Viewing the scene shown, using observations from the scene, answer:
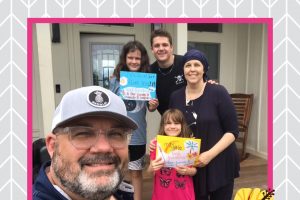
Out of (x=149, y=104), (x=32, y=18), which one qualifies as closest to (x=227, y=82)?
(x=149, y=104)

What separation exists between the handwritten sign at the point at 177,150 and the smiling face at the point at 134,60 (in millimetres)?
470

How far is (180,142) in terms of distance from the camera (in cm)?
130

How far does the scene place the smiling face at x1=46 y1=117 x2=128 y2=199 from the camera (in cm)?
73

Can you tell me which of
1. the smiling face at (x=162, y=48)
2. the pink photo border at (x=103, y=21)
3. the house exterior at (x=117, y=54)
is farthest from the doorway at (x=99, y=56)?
the pink photo border at (x=103, y=21)

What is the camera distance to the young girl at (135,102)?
5.13 feet

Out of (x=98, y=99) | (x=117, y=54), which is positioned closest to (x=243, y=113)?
A: (x=117, y=54)

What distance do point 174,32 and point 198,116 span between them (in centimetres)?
115

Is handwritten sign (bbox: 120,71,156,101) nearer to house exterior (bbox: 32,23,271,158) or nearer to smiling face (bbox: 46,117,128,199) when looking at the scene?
house exterior (bbox: 32,23,271,158)

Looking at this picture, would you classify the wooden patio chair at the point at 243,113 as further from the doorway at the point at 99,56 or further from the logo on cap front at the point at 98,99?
the logo on cap front at the point at 98,99

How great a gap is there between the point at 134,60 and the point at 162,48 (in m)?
0.18

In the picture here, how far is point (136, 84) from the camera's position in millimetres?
1512

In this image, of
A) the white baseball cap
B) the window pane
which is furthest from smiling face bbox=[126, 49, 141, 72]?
the window pane
